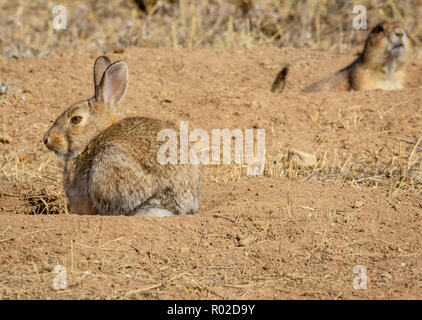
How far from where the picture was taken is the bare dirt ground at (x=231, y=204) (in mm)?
4059

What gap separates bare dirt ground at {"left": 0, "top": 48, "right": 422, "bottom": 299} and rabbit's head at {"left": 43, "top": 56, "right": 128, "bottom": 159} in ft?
1.79

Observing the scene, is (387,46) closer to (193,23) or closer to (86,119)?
(193,23)

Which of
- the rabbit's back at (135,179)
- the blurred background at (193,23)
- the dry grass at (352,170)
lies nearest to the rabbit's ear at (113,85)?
the rabbit's back at (135,179)

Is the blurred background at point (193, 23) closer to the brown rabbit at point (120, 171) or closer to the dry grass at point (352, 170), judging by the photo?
the dry grass at point (352, 170)

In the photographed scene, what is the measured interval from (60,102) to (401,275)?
195 inches

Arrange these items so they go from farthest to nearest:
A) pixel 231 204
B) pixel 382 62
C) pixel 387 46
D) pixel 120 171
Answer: pixel 382 62, pixel 387 46, pixel 231 204, pixel 120 171

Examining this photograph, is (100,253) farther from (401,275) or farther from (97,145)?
(401,275)

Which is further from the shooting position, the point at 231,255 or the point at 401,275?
the point at 231,255

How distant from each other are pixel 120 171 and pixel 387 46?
6.61 metres

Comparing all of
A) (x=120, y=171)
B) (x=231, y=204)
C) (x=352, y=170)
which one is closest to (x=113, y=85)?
(x=120, y=171)

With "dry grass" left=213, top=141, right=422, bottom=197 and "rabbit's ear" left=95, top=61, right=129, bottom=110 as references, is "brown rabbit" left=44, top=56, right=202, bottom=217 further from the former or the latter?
"dry grass" left=213, top=141, right=422, bottom=197

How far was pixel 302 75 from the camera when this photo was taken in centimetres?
973

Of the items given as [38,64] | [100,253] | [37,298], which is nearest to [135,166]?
[100,253]

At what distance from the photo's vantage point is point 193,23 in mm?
10242
